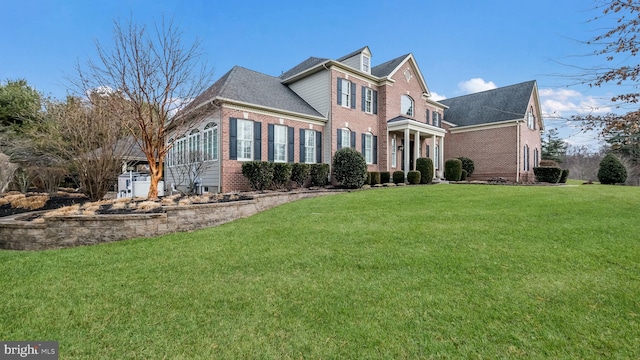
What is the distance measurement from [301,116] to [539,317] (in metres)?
12.7

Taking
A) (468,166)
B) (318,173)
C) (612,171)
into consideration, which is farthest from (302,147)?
(612,171)

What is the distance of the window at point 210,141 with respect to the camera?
12289 millimetres

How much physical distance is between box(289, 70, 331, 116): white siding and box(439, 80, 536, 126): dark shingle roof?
1408cm

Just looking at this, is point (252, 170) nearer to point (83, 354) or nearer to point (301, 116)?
point (301, 116)

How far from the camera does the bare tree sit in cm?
775

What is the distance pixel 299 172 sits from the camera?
13055 mm

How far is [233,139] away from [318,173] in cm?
435

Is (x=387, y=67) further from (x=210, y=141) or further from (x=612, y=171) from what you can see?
(x=612, y=171)

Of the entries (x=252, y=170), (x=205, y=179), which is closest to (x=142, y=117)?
(x=252, y=170)

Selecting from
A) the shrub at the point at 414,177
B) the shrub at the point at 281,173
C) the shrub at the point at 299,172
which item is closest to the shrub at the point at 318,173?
the shrub at the point at 299,172

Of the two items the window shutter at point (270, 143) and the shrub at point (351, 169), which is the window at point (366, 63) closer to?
the shrub at point (351, 169)

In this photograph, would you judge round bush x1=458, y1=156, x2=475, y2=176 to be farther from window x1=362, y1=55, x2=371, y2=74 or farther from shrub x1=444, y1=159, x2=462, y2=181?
window x1=362, y1=55, x2=371, y2=74

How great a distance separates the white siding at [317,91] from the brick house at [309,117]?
0.05m

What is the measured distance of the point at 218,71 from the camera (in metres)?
9.27
